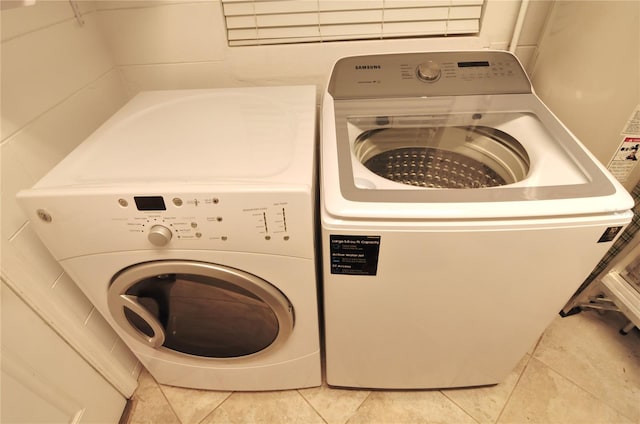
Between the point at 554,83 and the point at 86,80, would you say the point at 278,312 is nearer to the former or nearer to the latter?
the point at 86,80

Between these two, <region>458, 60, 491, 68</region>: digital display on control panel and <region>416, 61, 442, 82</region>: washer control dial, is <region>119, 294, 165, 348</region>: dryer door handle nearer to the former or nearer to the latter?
<region>416, 61, 442, 82</region>: washer control dial

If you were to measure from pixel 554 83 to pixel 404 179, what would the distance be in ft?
2.12

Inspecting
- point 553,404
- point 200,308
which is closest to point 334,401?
point 200,308

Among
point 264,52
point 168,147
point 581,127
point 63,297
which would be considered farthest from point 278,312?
point 581,127

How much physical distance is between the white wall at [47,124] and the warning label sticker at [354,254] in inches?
30.5

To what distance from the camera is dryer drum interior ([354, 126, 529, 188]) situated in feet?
3.28

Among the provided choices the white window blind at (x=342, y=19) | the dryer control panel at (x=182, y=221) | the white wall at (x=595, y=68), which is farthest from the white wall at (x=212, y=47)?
the dryer control panel at (x=182, y=221)

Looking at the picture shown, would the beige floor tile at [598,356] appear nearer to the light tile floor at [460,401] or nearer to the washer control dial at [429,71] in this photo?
the light tile floor at [460,401]

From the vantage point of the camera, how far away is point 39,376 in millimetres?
888

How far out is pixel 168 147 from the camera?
2.91 feet

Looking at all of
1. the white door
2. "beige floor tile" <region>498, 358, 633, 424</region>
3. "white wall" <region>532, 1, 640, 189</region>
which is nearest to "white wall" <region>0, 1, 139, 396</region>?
the white door

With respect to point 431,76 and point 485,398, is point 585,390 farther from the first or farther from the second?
point 431,76

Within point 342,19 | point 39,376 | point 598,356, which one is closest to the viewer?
point 39,376

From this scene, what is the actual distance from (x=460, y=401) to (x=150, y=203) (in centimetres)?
124
